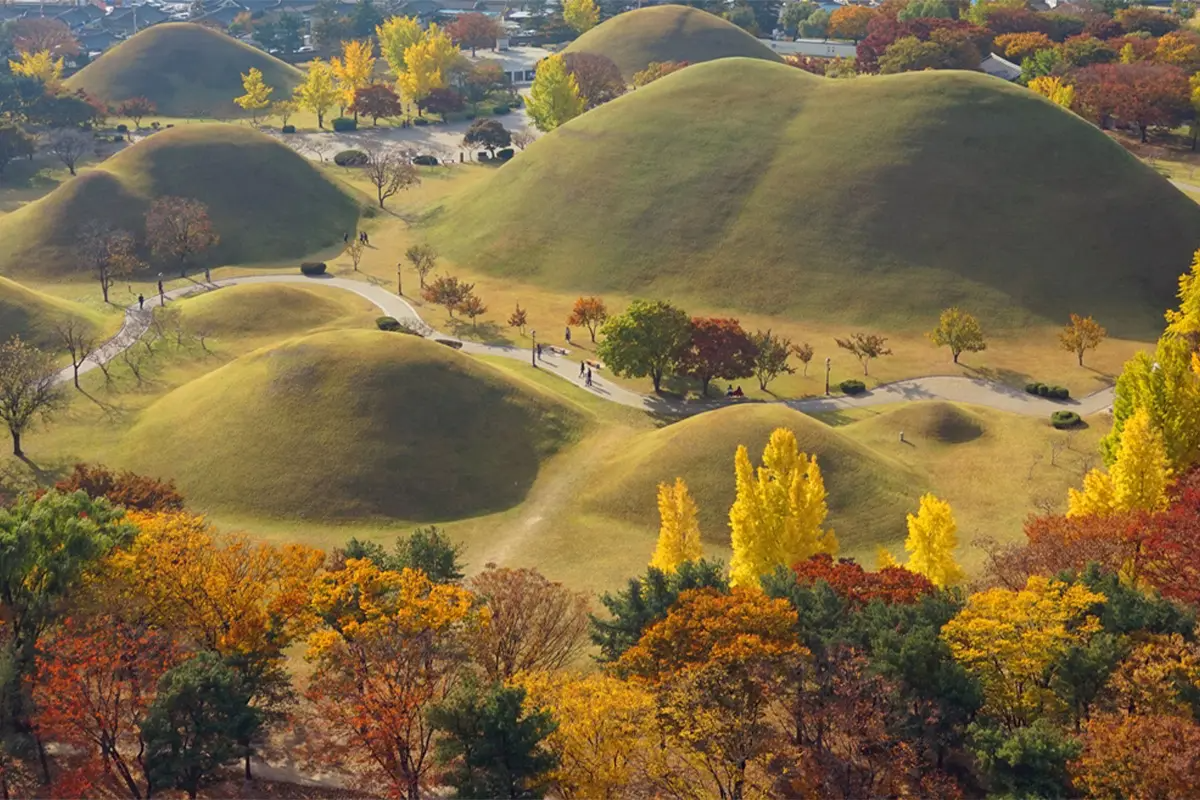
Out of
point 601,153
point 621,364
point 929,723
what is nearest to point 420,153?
point 601,153

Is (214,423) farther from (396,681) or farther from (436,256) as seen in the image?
(436,256)

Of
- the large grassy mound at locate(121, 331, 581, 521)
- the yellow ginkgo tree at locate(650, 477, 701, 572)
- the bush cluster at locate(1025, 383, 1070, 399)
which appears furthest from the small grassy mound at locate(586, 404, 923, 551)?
the bush cluster at locate(1025, 383, 1070, 399)

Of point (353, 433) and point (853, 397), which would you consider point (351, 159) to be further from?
point (853, 397)

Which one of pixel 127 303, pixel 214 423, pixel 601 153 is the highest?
pixel 601 153

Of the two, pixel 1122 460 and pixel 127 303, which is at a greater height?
pixel 1122 460

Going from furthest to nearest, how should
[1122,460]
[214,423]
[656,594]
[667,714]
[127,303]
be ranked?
[127,303] → [214,423] → [1122,460] → [656,594] → [667,714]

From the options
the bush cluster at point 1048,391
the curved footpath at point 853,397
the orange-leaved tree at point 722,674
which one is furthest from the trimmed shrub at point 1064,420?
the orange-leaved tree at point 722,674
